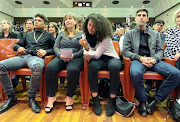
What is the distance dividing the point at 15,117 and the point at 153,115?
1.46 m

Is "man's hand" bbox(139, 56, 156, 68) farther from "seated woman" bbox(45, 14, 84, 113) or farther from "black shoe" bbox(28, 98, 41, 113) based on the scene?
"black shoe" bbox(28, 98, 41, 113)

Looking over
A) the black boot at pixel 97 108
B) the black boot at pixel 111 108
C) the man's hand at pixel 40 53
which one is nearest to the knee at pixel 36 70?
the man's hand at pixel 40 53

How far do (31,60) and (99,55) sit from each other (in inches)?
33.8

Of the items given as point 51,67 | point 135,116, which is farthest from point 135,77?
point 51,67

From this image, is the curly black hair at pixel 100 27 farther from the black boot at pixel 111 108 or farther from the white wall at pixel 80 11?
the white wall at pixel 80 11

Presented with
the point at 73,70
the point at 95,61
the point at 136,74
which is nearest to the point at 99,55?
the point at 95,61

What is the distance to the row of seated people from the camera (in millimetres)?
1461

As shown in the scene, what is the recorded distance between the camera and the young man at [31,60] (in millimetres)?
1547

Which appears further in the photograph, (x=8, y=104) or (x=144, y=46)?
(x=144, y=46)

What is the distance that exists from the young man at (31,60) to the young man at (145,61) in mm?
1087

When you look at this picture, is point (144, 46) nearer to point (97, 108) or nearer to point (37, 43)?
point (97, 108)

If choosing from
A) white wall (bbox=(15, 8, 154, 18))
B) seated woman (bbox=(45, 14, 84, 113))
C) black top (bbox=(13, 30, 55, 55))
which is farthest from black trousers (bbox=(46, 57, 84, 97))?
white wall (bbox=(15, 8, 154, 18))

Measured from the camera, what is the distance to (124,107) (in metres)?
1.44

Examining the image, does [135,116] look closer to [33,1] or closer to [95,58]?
[95,58]
